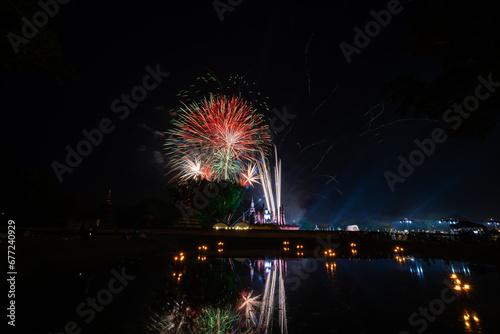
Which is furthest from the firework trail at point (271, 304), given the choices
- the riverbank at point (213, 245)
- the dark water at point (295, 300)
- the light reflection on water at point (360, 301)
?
the riverbank at point (213, 245)

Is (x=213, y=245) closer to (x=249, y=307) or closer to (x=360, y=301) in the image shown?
(x=249, y=307)

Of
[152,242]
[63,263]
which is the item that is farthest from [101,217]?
[63,263]

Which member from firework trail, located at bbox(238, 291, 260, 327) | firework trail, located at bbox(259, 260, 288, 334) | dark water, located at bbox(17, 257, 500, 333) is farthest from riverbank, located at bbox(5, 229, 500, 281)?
firework trail, located at bbox(259, 260, 288, 334)

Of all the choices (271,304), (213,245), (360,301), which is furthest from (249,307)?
(213,245)

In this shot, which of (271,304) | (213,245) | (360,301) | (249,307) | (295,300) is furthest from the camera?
(213,245)

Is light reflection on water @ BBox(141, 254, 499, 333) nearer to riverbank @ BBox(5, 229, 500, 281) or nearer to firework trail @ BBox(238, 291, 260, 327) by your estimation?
firework trail @ BBox(238, 291, 260, 327)

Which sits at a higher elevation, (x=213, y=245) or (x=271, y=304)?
(x=213, y=245)

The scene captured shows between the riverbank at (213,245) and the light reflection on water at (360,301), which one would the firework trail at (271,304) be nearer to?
the light reflection on water at (360,301)

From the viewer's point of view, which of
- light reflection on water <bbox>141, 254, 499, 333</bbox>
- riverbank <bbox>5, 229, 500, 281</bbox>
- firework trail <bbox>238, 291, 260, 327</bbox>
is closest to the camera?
light reflection on water <bbox>141, 254, 499, 333</bbox>
